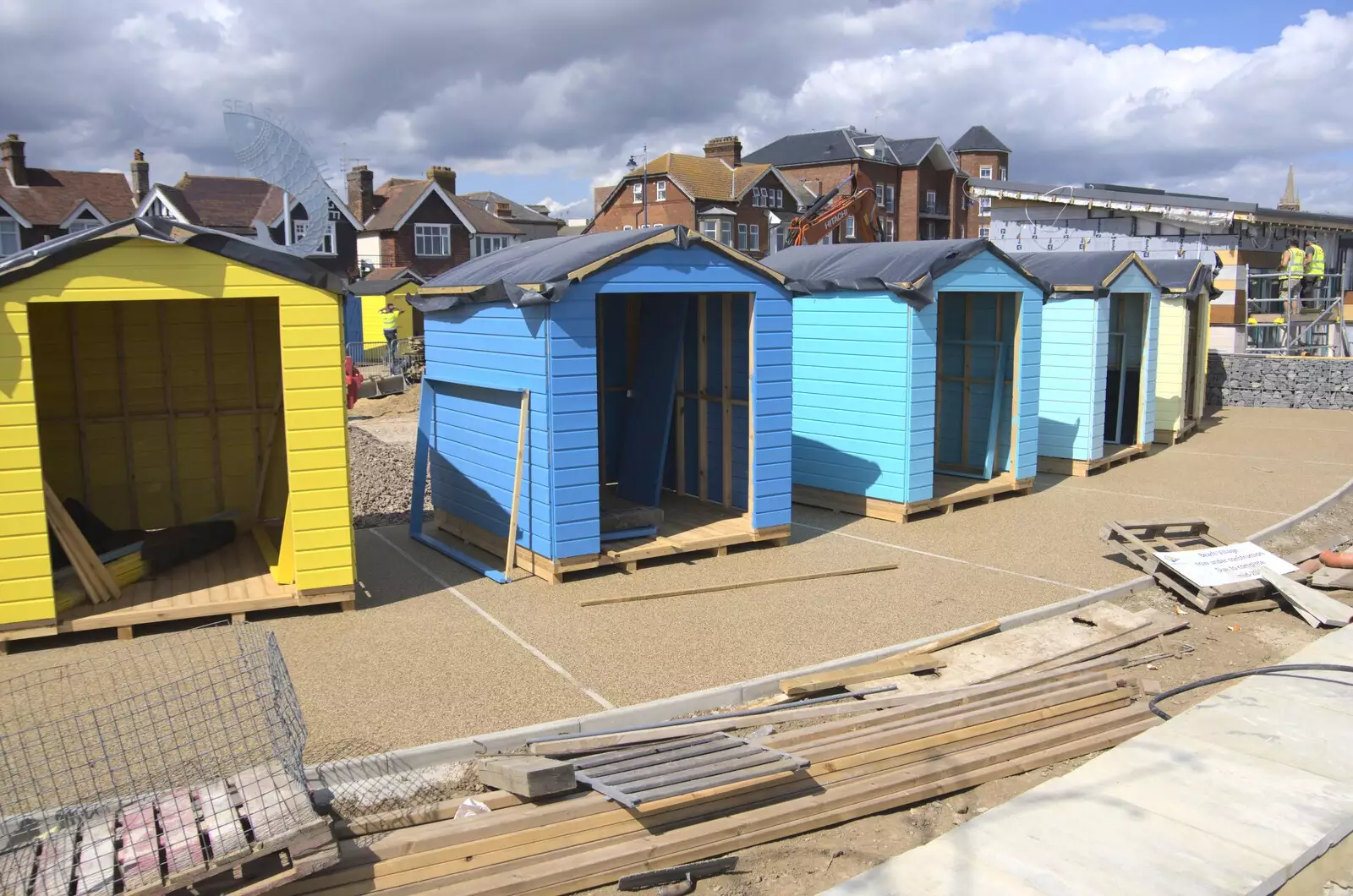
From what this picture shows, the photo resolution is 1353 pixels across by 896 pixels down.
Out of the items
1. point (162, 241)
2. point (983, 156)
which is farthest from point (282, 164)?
point (983, 156)

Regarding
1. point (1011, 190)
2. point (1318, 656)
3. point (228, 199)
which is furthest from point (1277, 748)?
point (228, 199)

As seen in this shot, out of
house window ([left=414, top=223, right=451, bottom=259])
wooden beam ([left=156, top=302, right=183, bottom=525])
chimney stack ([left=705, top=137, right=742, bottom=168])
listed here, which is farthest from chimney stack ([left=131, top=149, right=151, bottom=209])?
wooden beam ([left=156, top=302, right=183, bottom=525])

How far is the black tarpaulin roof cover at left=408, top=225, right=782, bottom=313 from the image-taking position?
8.77 metres

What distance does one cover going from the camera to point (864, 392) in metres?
11.8

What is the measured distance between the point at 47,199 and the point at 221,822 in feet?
150

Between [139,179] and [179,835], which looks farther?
[139,179]

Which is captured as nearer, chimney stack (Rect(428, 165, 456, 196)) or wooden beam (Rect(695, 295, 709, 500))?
wooden beam (Rect(695, 295, 709, 500))

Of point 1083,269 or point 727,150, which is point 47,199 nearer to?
point 727,150

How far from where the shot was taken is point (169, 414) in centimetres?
1001

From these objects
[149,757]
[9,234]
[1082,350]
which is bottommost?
[149,757]

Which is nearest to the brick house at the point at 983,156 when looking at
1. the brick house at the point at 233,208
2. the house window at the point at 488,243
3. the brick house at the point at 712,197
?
the brick house at the point at 712,197

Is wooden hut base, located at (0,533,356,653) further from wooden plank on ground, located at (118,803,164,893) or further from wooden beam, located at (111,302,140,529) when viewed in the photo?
wooden plank on ground, located at (118,803,164,893)

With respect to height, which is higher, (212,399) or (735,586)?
(212,399)

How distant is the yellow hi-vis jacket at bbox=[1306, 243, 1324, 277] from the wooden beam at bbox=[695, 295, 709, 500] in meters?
20.3
